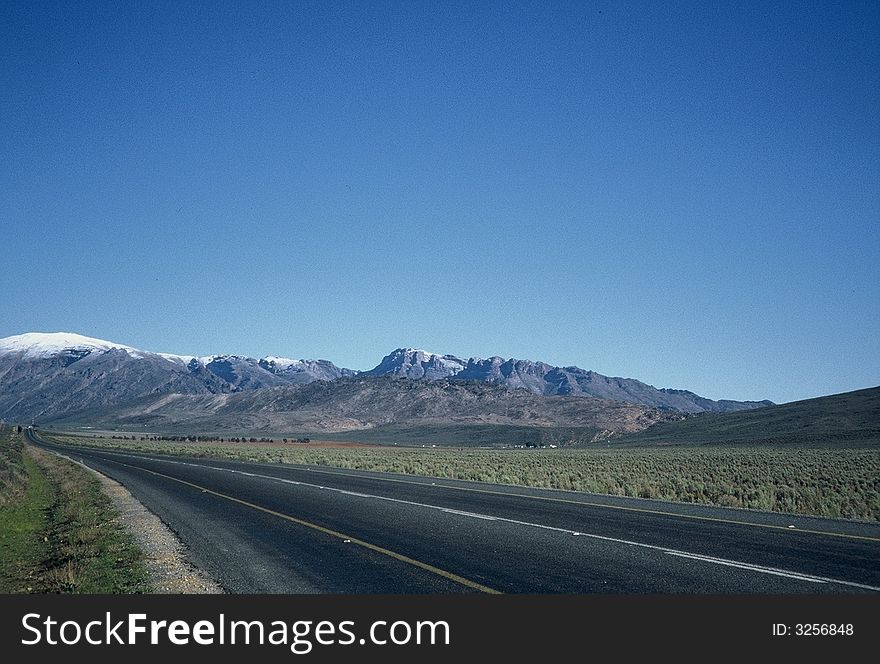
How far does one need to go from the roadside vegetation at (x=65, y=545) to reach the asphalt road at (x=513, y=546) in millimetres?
1214

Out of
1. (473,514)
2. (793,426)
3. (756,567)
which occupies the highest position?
(756,567)

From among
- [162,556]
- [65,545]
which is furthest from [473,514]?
[65,545]

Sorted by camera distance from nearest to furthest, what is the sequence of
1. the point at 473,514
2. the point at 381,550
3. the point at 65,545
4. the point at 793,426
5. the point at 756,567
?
the point at 756,567, the point at 381,550, the point at 65,545, the point at 473,514, the point at 793,426

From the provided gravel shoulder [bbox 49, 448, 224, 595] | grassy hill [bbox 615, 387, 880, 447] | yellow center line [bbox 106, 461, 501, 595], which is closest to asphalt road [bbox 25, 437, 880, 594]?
yellow center line [bbox 106, 461, 501, 595]

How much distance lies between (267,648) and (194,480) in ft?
90.3

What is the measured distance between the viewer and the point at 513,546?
12148 mm

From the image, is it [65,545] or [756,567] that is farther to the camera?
[65,545]

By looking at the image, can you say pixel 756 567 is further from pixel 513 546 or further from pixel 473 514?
pixel 473 514

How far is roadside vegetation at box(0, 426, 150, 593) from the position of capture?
10.4m

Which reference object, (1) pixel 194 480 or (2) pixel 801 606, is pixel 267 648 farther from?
(1) pixel 194 480

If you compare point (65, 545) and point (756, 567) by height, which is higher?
point (756, 567)

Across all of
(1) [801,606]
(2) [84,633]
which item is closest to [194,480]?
(2) [84,633]

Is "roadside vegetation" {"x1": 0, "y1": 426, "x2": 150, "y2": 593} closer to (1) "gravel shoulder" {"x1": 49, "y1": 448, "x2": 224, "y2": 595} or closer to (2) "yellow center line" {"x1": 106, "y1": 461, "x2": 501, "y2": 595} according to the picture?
(1) "gravel shoulder" {"x1": 49, "y1": 448, "x2": 224, "y2": 595}

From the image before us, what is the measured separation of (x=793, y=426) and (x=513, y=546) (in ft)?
359
